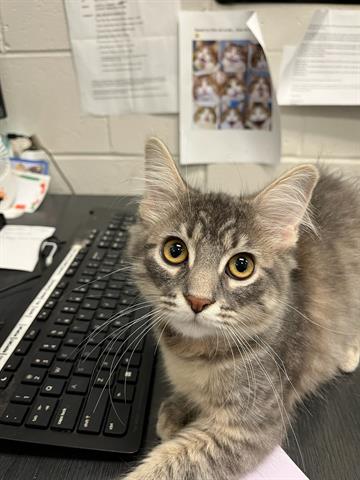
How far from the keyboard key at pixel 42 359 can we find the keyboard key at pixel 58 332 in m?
0.05

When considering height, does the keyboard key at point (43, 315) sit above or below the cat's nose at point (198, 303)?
below

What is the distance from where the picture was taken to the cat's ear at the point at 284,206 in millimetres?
639

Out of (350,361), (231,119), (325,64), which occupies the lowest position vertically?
(350,361)

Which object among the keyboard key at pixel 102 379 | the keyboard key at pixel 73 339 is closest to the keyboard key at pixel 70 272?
the keyboard key at pixel 73 339

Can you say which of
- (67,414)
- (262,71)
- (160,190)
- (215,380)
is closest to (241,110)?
(262,71)

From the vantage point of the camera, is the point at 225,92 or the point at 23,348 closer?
the point at 23,348

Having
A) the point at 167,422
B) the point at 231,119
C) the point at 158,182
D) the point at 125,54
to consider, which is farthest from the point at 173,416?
the point at 125,54

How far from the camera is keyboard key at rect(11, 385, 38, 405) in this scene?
57 cm

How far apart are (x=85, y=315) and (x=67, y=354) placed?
0.11 metres

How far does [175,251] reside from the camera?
0.64 meters

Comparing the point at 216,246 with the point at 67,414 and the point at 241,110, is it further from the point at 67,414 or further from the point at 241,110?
the point at 241,110

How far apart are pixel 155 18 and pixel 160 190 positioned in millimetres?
670

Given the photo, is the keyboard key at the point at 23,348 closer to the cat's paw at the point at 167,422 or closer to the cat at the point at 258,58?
the cat's paw at the point at 167,422

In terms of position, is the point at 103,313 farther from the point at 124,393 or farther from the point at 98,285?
the point at 124,393
